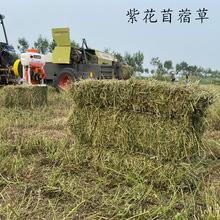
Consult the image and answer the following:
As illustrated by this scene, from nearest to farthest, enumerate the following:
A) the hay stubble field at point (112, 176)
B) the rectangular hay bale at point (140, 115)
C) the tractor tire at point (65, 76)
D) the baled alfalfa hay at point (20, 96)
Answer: the hay stubble field at point (112, 176), the rectangular hay bale at point (140, 115), the baled alfalfa hay at point (20, 96), the tractor tire at point (65, 76)

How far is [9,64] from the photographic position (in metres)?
8.18

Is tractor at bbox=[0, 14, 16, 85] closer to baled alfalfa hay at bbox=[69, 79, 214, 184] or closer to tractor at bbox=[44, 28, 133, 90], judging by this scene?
tractor at bbox=[44, 28, 133, 90]

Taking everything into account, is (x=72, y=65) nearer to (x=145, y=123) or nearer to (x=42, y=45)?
(x=145, y=123)

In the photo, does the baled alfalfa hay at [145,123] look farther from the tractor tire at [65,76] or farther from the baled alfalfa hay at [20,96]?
the tractor tire at [65,76]

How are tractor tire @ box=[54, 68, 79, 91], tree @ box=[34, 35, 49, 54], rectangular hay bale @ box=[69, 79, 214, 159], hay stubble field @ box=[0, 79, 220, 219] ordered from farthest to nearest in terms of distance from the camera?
tree @ box=[34, 35, 49, 54] → tractor tire @ box=[54, 68, 79, 91] → rectangular hay bale @ box=[69, 79, 214, 159] → hay stubble field @ box=[0, 79, 220, 219]

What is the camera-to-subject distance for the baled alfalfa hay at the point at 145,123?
202 centimetres

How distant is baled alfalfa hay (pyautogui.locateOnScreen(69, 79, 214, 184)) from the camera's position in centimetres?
202

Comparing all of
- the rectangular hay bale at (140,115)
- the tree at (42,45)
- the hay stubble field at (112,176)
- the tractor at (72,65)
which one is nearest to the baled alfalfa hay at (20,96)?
the tractor at (72,65)

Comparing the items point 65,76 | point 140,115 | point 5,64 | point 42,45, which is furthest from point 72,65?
point 42,45

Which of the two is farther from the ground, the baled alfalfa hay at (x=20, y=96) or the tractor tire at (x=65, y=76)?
the tractor tire at (x=65, y=76)

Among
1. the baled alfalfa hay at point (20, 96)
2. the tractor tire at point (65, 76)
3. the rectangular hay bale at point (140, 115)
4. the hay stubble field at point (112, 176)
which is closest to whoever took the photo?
the hay stubble field at point (112, 176)

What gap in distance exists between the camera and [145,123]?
87.6 inches

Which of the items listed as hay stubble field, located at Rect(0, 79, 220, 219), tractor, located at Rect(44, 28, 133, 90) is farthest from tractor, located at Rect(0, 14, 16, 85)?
hay stubble field, located at Rect(0, 79, 220, 219)

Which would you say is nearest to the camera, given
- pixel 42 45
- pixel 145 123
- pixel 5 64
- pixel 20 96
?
pixel 145 123
